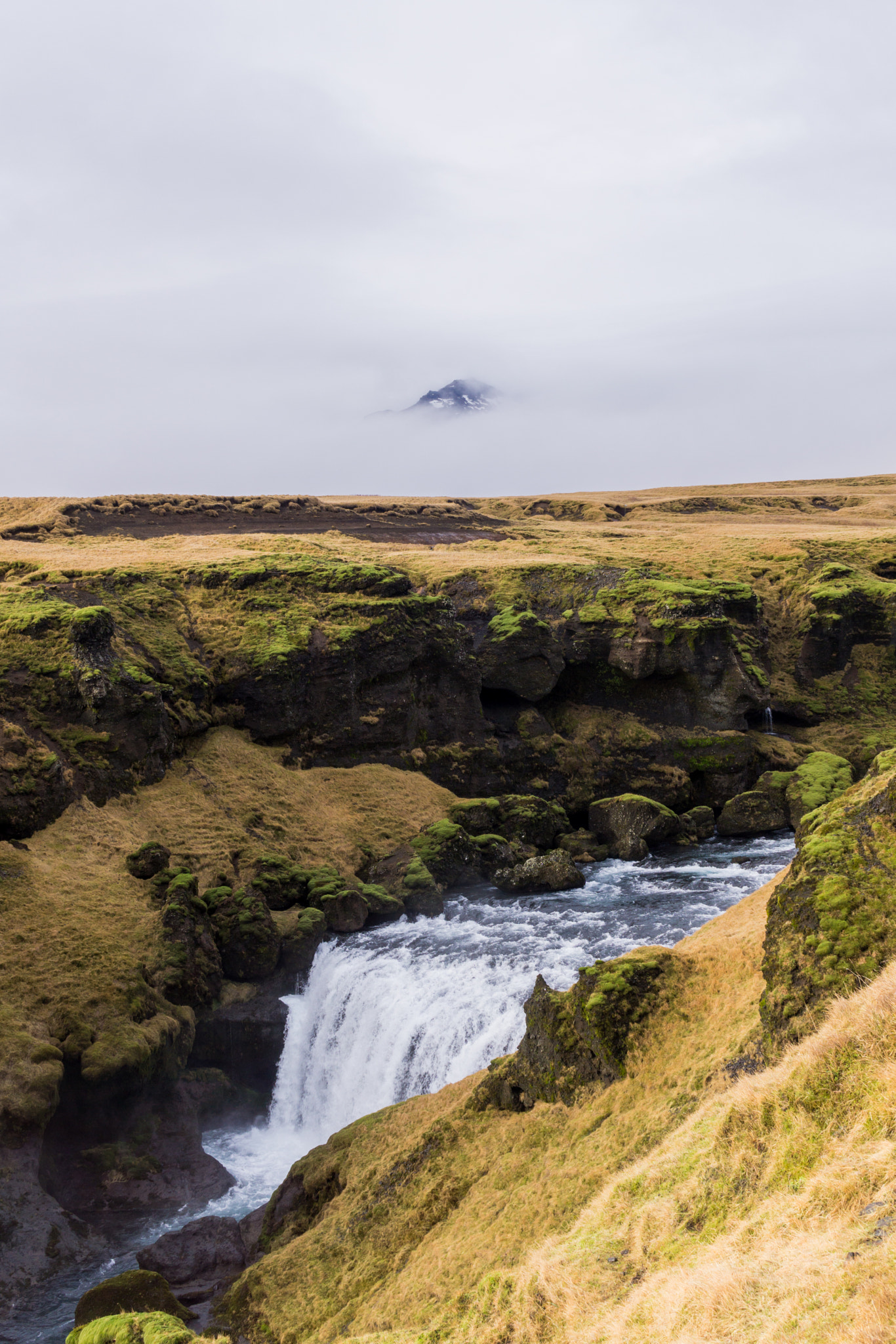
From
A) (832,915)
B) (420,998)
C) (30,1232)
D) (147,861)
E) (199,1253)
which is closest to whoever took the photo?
(832,915)

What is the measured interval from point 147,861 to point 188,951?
4068 millimetres

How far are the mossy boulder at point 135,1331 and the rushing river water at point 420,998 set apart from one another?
20.6 ft

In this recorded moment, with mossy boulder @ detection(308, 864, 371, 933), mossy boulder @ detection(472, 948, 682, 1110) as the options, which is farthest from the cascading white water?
mossy boulder @ detection(472, 948, 682, 1110)

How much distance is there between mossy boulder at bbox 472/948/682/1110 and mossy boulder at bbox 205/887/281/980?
13923mm

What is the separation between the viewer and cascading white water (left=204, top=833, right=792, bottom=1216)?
22.2 meters

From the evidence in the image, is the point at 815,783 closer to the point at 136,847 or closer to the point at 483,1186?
the point at 136,847

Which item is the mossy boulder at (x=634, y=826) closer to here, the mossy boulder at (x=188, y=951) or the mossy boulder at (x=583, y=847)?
the mossy boulder at (x=583, y=847)

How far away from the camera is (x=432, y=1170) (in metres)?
13.8

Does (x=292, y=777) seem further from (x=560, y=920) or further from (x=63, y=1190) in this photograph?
(x=63, y=1190)

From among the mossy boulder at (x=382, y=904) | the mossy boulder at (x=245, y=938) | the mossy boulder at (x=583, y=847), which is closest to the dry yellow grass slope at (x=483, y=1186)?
the mossy boulder at (x=245, y=938)

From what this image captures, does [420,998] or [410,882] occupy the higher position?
[410,882]

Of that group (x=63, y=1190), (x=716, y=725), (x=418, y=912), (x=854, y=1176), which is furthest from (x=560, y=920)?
(x=854, y=1176)

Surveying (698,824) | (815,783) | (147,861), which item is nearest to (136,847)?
(147,861)

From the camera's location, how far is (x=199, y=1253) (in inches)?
656
